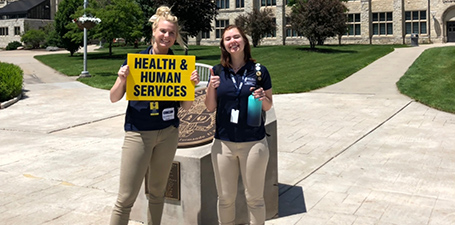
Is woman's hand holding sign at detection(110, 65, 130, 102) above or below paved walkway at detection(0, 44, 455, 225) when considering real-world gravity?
above

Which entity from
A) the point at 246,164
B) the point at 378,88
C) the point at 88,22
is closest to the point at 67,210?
the point at 246,164

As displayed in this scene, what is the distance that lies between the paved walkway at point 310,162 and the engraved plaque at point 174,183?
3.21ft

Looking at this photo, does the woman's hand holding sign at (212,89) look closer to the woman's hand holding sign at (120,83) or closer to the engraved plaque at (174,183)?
the woman's hand holding sign at (120,83)

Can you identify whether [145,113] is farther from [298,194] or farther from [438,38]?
[438,38]

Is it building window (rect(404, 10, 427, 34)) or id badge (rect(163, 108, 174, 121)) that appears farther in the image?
building window (rect(404, 10, 427, 34))

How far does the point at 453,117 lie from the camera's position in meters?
11.6

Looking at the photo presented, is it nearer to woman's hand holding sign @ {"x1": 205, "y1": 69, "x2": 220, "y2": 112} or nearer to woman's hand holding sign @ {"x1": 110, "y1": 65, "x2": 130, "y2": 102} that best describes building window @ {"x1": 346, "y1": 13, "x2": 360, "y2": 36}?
woman's hand holding sign @ {"x1": 205, "y1": 69, "x2": 220, "y2": 112}

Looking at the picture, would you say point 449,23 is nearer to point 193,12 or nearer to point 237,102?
point 193,12

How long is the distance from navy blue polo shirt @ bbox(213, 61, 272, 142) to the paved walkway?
176 cm

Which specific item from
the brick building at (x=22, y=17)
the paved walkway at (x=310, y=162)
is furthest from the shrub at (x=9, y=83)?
the brick building at (x=22, y=17)

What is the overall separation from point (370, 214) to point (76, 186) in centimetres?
408

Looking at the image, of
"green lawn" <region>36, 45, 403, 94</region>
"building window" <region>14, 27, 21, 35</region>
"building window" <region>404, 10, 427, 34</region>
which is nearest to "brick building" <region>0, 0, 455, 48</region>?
"building window" <region>404, 10, 427, 34</region>

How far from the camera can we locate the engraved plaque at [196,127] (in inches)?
194

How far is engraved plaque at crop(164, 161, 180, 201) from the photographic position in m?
4.74
